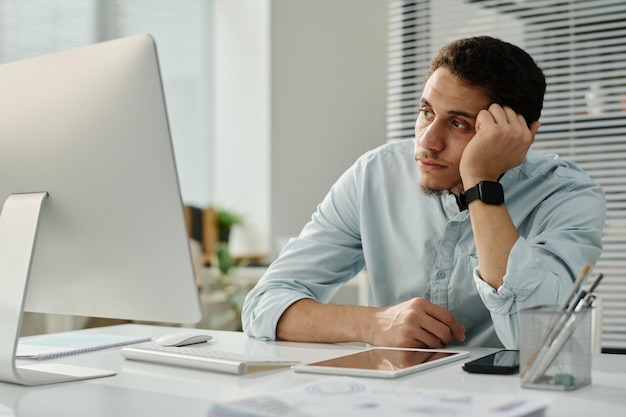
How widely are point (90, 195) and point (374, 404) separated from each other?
1.73 feet

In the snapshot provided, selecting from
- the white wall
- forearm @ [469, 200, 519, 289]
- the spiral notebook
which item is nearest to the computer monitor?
the spiral notebook

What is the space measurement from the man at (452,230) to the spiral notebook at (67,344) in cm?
26

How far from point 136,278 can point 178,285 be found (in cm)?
8

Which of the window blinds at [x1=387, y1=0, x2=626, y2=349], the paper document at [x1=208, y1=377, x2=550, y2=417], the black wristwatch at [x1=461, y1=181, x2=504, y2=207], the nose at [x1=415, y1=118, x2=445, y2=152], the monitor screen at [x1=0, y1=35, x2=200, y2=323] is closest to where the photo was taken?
the paper document at [x1=208, y1=377, x2=550, y2=417]

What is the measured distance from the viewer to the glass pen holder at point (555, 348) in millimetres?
910

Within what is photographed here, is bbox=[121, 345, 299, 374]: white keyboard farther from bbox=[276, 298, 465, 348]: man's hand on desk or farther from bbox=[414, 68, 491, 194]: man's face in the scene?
bbox=[414, 68, 491, 194]: man's face

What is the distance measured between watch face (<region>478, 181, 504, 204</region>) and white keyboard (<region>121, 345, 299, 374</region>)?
500 millimetres

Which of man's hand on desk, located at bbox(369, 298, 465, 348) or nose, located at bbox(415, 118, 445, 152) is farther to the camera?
nose, located at bbox(415, 118, 445, 152)

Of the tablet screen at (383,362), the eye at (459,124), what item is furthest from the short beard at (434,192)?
the tablet screen at (383,362)

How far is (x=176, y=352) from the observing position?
1.16 m

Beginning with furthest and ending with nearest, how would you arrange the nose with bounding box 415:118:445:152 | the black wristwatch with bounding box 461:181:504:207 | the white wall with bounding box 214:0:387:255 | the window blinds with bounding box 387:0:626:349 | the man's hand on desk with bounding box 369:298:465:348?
the white wall with bounding box 214:0:387:255 → the window blinds with bounding box 387:0:626:349 → the nose with bounding box 415:118:445:152 → the black wristwatch with bounding box 461:181:504:207 → the man's hand on desk with bounding box 369:298:465:348

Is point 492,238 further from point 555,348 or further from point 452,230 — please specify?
point 555,348

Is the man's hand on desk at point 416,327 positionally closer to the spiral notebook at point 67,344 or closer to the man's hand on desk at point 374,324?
the man's hand on desk at point 374,324

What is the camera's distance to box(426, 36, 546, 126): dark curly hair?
4.95ft
